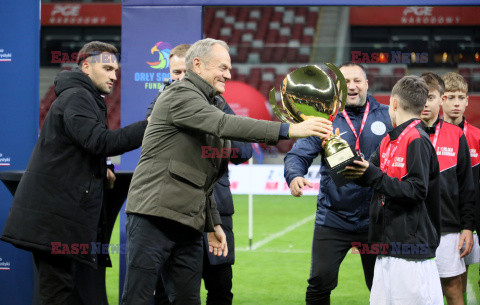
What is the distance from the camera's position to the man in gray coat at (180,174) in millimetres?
3287

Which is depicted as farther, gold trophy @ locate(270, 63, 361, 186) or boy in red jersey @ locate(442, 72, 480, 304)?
boy in red jersey @ locate(442, 72, 480, 304)

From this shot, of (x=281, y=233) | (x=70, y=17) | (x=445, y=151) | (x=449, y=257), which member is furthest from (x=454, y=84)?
(x=70, y=17)

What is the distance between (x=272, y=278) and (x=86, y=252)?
3463mm

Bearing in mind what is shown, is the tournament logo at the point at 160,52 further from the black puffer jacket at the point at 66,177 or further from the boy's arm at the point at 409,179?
the boy's arm at the point at 409,179

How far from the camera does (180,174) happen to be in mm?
3354

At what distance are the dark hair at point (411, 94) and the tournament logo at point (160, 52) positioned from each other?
2352 millimetres

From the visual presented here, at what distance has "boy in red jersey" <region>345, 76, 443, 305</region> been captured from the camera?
360 centimetres

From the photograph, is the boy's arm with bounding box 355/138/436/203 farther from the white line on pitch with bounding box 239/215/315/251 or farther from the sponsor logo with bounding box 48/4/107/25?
the sponsor logo with bounding box 48/4/107/25

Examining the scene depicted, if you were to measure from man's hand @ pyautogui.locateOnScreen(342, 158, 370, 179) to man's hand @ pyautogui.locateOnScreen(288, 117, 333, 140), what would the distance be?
41 cm

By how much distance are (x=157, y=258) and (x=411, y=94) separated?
1715 millimetres

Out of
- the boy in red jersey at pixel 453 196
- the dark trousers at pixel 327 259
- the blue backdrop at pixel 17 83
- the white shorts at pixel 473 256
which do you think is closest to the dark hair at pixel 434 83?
the boy in red jersey at pixel 453 196

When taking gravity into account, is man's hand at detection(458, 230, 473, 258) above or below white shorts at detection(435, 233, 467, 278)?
above

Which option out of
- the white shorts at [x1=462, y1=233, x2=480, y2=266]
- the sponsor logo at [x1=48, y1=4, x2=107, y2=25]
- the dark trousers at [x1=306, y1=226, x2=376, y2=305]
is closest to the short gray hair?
the dark trousers at [x1=306, y1=226, x2=376, y2=305]

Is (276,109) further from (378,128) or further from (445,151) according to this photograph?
(445,151)
